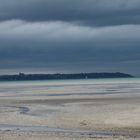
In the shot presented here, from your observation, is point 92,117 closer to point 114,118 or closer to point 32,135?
point 114,118

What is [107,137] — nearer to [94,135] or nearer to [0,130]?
[94,135]

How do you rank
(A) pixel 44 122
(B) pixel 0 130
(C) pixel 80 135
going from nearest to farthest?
1. (C) pixel 80 135
2. (B) pixel 0 130
3. (A) pixel 44 122

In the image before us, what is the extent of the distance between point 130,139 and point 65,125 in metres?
7.68

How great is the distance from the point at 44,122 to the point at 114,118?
465cm

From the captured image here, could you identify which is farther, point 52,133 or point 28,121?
point 28,121

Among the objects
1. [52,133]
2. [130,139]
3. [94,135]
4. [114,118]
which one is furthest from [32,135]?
[114,118]

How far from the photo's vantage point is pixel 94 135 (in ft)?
79.9

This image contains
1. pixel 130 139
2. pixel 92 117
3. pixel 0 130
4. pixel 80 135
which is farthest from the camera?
pixel 92 117

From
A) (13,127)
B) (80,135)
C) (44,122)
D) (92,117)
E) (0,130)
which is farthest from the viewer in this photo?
(92,117)

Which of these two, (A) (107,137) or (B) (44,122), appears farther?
→ (B) (44,122)

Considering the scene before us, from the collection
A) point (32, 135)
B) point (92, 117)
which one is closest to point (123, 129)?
point (32, 135)

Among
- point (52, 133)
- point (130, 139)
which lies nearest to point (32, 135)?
point (52, 133)

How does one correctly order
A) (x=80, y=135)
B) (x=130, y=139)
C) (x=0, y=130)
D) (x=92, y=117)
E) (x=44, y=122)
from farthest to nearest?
(x=92, y=117), (x=44, y=122), (x=0, y=130), (x=80, y=135), (x=130, y=139)

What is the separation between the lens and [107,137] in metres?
23.3
